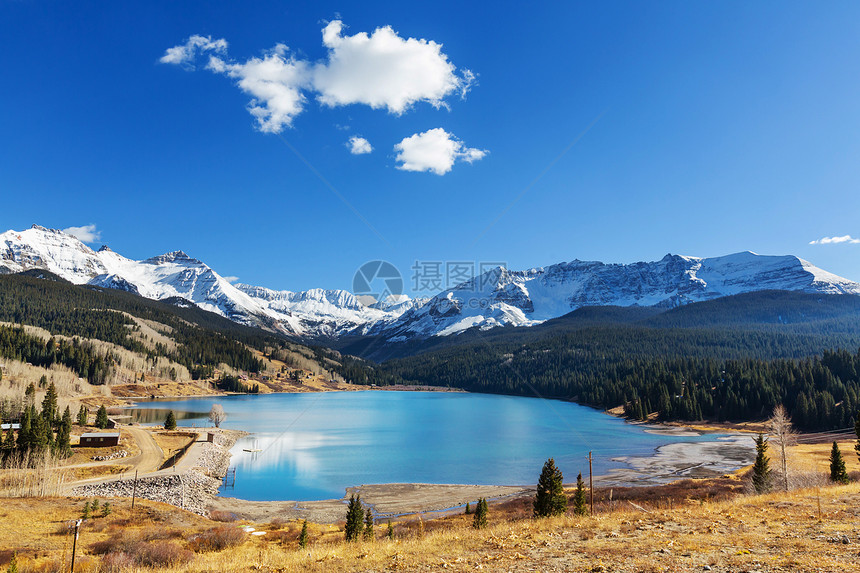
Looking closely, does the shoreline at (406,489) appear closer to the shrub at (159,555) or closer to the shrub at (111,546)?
the shrub at (111,546)

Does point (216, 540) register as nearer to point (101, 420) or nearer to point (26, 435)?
point (26, 435)

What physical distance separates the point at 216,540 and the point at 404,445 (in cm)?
5552

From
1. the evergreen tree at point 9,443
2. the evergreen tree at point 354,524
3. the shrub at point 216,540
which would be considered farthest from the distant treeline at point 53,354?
the evergreen tree at point 354,524

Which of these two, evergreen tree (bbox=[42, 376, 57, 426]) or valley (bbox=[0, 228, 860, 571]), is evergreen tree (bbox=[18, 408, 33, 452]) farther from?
evergreen tree (bbox=[42, 376, 57, 426])

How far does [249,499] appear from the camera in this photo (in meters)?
51.9

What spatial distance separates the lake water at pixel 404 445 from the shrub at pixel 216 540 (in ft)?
60.7

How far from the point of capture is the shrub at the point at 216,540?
31.8 metres

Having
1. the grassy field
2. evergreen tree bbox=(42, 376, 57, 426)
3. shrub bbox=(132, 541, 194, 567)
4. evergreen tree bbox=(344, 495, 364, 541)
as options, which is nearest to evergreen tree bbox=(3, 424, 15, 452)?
evergreen tree bbox=(42, 376, 57, 426)

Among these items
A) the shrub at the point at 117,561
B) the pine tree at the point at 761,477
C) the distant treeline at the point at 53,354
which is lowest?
the shrub at the point at 117,561

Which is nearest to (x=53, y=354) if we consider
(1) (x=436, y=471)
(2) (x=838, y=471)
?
(1) (x=436, y=471)

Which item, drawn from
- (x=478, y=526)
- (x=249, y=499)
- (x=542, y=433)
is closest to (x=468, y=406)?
(x=542, y=433)

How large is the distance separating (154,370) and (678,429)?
183m

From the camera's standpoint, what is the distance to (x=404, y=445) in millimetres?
86125

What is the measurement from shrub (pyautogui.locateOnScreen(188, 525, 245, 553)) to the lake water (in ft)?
60.7
